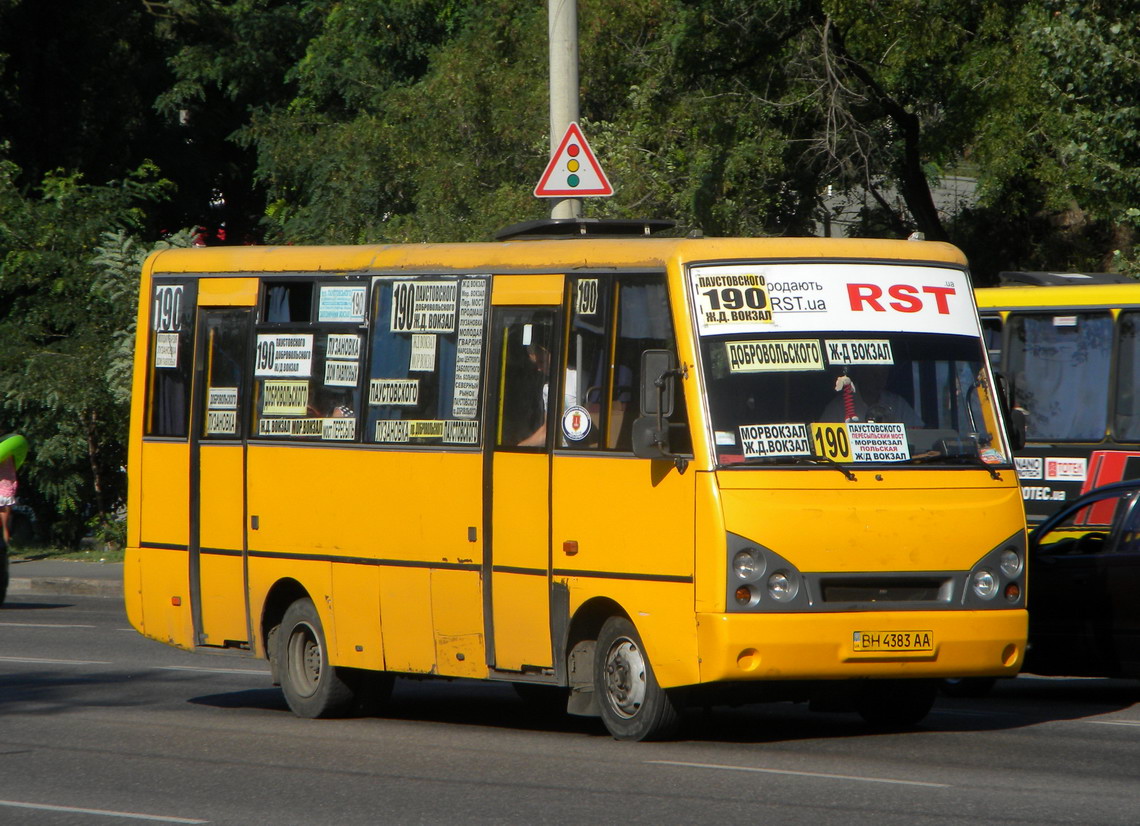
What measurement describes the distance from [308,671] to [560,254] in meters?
3.31

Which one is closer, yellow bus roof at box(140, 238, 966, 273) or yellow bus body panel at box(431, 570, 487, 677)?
yellow bus roof at box(140, 238, 966, 273)

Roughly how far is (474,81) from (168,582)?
49.4ft

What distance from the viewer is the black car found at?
39.0ft

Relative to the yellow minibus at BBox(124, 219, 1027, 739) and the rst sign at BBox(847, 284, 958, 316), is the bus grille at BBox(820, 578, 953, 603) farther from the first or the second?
the rst sign at BBox(847, 284, 958, 316)

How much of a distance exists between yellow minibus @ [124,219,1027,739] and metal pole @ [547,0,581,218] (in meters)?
3.93

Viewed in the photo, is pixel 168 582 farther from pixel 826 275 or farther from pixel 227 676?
pixel 826 275

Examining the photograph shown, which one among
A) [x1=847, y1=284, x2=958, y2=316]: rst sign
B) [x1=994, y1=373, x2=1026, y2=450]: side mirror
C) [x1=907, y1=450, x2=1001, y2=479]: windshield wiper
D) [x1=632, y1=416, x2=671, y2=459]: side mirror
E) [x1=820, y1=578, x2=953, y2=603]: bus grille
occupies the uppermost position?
[x1=847, y1=284, x2=958, y2=316]: rst sign

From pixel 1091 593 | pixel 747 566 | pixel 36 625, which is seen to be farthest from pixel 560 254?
pixel 36 625

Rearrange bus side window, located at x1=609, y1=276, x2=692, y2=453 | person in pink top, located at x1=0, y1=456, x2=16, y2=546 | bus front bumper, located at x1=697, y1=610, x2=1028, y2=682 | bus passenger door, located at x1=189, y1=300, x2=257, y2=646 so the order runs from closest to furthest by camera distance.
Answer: bus front bumper, located at x1=697, y1=610, x2=1028, y2=682
bus side window, located at x1=609, y1=276, x2=692, y2=453
bus passenger door, located at x1=189, y1=300, x2=257, y2=646
person in pink top, located at x1=0, y1=456, x2=16, y2=546

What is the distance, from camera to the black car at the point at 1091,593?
1188cm

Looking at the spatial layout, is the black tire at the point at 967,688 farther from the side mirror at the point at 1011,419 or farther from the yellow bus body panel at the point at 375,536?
the yellow bus body panel at the point at 375,536

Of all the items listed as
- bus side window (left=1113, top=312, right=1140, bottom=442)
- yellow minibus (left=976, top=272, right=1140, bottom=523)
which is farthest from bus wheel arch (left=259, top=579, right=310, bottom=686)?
bus side window (left=1113, top=312, right=1140, bottom=442)

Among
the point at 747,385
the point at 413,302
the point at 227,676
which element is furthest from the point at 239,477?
the point at 747,385

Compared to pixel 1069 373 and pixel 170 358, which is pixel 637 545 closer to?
pixel 170 358
